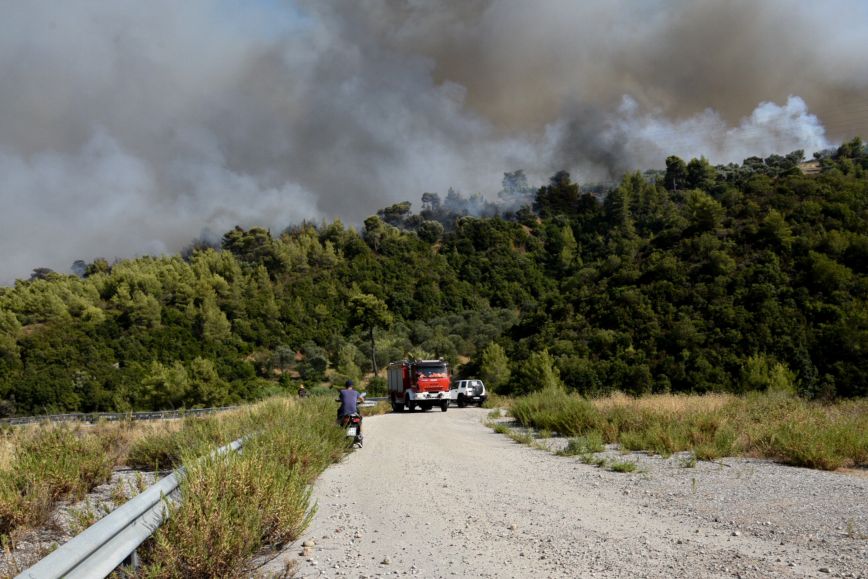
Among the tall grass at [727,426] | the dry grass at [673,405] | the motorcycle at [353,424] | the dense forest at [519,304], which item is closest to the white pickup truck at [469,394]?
the dense forest at [519,304]

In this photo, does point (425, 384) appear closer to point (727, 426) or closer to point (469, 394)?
point (469, 394)

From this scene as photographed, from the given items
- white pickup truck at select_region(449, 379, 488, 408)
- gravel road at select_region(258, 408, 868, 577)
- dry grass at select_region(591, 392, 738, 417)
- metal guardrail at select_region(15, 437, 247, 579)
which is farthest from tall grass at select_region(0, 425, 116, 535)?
white pickup truck at select_region(449, 379, 488, 408)

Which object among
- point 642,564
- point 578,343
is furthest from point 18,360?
point 642,564

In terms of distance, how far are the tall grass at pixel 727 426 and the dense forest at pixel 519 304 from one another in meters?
Answer: 7.06

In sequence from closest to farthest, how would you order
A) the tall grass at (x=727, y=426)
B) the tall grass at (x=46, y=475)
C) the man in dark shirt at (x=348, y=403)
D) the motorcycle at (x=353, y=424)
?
the tall grass at (x=46, y=475), the tall grass at (x=727, y=426), the motorcycle at (x=353, y=424), the man in dark shirt at (x=348, y=403)

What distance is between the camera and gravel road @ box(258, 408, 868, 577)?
213 inches

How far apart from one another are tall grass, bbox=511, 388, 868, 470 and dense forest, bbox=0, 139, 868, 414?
706cm

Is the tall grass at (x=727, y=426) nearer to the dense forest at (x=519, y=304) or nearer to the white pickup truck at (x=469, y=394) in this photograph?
the dense forest at (x=519, y=304)

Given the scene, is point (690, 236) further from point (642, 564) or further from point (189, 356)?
point (189, 356)

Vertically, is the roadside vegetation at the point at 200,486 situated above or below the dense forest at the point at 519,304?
below

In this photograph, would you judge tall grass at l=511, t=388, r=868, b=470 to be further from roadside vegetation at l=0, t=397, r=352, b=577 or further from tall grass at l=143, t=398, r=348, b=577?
tall grass at l=143, t=398, r=348, b=577

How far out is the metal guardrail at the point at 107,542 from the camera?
11.1 ft

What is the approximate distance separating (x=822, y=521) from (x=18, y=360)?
98.3 meters

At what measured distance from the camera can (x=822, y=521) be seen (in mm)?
6758
